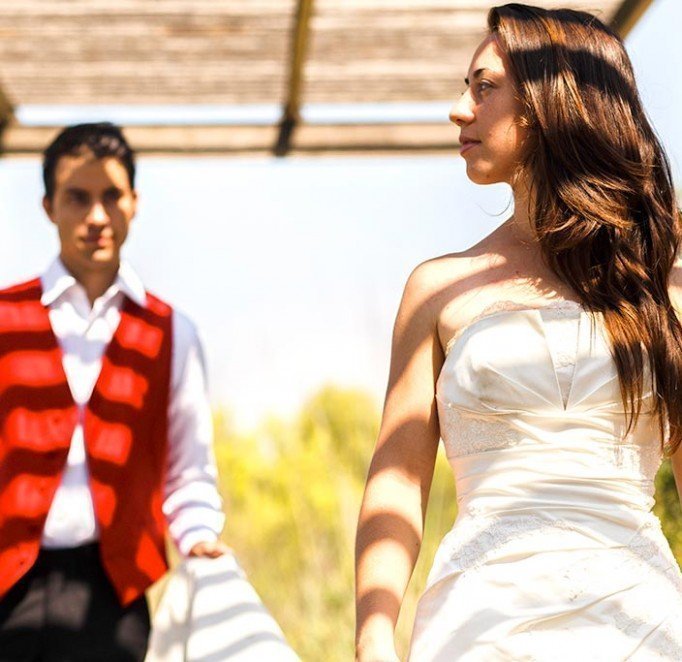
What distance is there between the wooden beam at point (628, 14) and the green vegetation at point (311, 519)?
4.73 feet

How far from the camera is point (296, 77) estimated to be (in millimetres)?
5242

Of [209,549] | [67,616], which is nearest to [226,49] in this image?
[209,549]

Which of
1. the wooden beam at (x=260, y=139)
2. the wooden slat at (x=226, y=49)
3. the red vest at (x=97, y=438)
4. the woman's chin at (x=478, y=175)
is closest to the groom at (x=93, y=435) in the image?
the red vest at (x=97, y=438)

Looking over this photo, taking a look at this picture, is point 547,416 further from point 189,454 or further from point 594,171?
point 189,454

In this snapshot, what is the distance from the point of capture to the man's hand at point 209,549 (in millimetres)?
3502

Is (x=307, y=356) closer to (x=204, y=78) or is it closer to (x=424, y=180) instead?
(x=424, y=180)

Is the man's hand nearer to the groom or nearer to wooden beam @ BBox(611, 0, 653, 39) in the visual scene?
the groom

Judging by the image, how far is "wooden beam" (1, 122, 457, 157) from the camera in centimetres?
543

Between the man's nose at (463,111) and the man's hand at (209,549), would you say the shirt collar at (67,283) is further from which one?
the man's nose at (463,111)

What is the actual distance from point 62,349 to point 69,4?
147 cm

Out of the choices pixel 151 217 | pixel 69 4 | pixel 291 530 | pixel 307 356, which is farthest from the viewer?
pixel 151 217

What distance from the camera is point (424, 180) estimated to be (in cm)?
1920

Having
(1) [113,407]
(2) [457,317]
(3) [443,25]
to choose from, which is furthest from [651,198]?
(3) [443,25]

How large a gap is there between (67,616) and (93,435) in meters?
0.45
